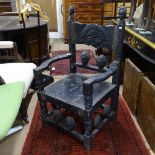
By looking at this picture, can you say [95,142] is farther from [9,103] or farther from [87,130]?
[9,103]

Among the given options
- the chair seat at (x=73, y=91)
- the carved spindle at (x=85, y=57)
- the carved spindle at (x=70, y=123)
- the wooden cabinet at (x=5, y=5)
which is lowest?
the carved spindle at (x=70, y=123)

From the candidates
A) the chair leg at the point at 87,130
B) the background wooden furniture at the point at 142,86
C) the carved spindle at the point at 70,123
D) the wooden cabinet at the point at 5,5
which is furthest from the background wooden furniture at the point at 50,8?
the chair leg at the point at 87,130

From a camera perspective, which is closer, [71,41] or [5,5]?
[71,41]

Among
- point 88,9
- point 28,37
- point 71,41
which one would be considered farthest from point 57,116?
point 88,9

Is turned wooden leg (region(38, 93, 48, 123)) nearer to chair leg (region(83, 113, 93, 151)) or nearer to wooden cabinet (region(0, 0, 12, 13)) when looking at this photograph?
chair leg (region(83, 113, 93, 151))

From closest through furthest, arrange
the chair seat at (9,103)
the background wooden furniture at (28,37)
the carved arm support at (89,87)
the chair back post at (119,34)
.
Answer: the chair seat at (9,103)
the carved arm support at (89,87)
the chair back post at (119,34)
the background wooden furniture at (28,37)

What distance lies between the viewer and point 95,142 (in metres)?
1.50

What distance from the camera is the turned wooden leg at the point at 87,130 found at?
127cm

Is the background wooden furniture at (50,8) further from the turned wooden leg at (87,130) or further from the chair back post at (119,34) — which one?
the turned wooden leg at (87,130)

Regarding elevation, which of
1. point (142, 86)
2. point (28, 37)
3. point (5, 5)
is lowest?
point (142, 86)

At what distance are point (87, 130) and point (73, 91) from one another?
1.00 feet

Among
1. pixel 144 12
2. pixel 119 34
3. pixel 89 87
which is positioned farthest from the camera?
pixel 144 12

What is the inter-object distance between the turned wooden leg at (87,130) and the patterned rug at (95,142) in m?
0.06

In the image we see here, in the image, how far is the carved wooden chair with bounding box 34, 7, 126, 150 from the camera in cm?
128
